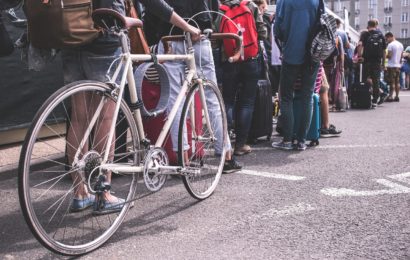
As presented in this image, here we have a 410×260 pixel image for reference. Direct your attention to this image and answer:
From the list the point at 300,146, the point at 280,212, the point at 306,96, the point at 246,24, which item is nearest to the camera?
the point at 280,212

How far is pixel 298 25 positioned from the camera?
215 inches

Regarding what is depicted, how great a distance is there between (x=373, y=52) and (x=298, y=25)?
20.1 ft

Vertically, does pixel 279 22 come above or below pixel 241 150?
above

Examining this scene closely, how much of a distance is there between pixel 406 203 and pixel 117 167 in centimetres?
207

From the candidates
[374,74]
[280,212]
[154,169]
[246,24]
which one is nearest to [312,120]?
[246,24]

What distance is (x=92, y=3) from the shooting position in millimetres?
3145

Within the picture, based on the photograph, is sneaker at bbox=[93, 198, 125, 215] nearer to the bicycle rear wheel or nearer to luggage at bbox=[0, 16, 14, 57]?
the bicycle rear wheel

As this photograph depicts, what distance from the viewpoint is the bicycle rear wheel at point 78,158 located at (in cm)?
240

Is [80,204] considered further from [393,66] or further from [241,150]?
[393,66]

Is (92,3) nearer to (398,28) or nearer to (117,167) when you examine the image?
(117,167)

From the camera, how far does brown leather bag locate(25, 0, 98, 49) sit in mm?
2762

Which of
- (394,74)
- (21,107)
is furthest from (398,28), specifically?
(21,107)

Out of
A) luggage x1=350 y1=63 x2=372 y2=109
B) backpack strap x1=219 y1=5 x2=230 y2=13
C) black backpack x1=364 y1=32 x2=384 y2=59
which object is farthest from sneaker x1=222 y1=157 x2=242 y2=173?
black backpack x1=364 y1=32 x2=384 y2=59

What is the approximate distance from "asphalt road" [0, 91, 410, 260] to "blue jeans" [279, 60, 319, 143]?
2.21 feet
